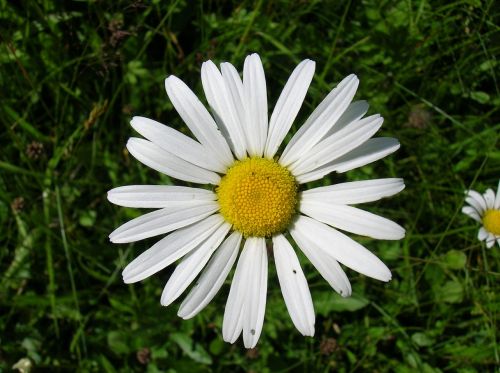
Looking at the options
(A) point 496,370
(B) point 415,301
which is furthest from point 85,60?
(A) point 496,370

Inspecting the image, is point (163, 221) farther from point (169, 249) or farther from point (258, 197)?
point (258, 197)

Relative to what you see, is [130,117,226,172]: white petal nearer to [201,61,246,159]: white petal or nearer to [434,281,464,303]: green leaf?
[201,61,246,159]: white petal

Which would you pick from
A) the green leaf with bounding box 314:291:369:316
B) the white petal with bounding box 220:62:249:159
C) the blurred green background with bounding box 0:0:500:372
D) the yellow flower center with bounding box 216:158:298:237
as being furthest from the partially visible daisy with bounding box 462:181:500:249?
the white petal with bounding box 220:62:249:159

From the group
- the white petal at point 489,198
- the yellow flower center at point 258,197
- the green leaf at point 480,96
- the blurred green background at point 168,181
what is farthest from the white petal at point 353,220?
the green leaf at point 480,96

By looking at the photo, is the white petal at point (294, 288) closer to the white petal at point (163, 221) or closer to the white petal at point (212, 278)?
the white petal at point (212, 278)

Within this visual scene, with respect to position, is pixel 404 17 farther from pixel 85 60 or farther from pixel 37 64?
pixel 37 64

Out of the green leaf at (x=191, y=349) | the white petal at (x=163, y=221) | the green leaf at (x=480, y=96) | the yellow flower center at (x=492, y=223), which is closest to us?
the white petal at (x=163, y=221)
